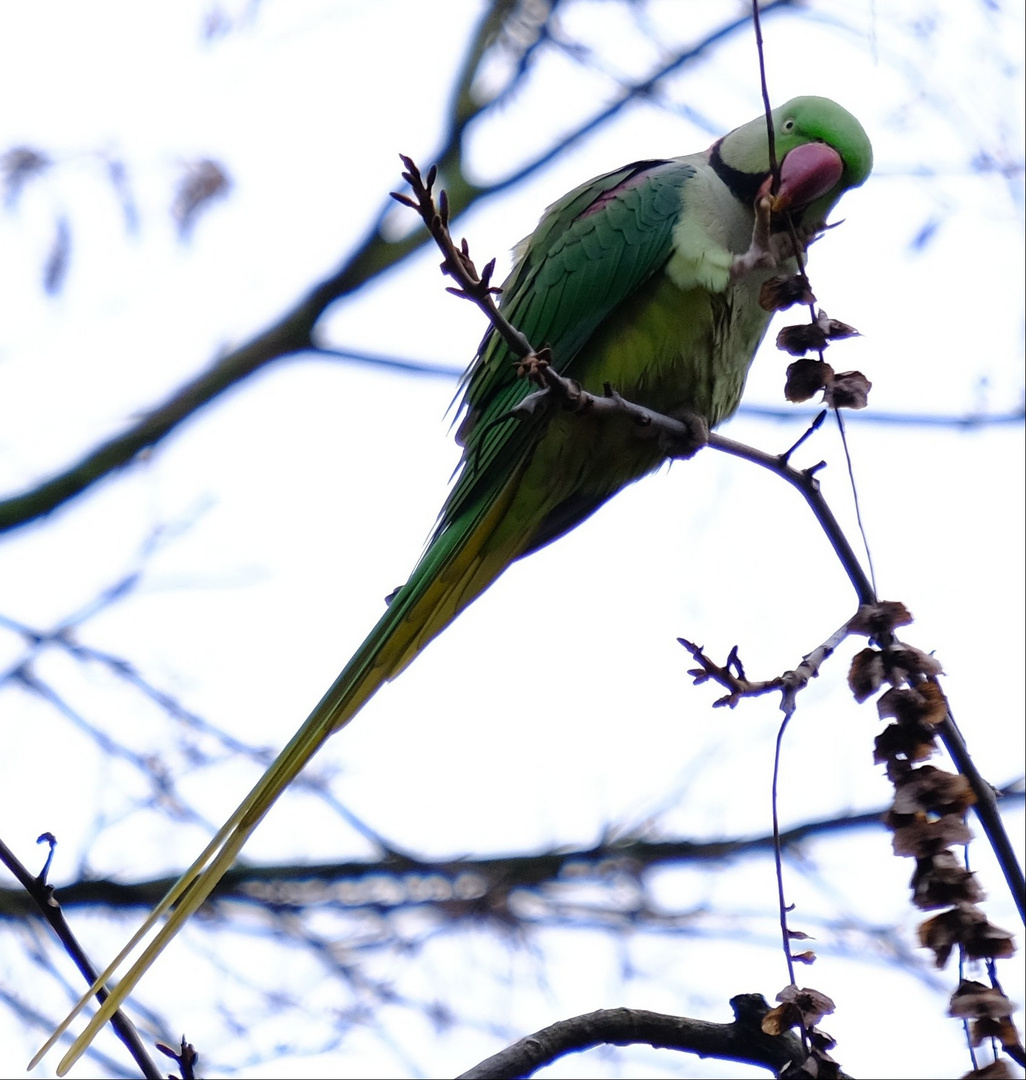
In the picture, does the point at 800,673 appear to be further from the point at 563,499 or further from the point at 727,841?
the point at 727,841

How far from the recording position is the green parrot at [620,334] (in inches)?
121

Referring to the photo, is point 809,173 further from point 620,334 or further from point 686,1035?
point 686,1035

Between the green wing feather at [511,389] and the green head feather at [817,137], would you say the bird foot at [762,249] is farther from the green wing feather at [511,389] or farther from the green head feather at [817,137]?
the green head feather at [817,137]

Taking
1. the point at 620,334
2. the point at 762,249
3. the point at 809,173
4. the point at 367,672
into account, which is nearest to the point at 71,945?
the point at 367,672

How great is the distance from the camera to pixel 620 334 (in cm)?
318

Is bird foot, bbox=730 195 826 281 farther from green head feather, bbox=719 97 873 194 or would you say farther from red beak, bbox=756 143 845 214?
green head feather, bbox=719 97 873 194

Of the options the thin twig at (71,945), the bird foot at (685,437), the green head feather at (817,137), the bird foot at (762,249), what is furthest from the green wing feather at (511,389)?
the thin twig at (71,945)

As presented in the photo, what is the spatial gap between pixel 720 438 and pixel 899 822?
100 centimetres

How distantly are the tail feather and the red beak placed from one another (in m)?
1.01

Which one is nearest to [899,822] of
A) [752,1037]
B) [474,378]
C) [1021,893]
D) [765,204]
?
[1021,893]

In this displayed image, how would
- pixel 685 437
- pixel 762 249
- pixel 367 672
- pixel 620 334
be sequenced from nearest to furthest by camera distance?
pixel 762 249
pixel 367 672
pixel 685 437
pixel 620 334

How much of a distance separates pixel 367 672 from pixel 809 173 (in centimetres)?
160

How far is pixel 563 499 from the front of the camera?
10.9 ft

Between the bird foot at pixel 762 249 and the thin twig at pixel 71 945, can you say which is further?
the bird foot at pixel 762 249
